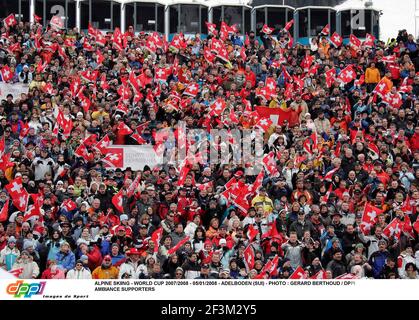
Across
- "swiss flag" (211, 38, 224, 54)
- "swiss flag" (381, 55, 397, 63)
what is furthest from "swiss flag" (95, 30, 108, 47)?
"swiss flag" (381, 55, 397, 63)

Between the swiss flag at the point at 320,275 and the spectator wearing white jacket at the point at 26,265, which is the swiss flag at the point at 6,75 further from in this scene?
the swiss flag at the point at 320,275

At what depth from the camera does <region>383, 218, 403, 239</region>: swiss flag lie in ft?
68.6

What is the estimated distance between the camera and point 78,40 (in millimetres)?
30250

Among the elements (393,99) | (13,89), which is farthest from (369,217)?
(13,89)

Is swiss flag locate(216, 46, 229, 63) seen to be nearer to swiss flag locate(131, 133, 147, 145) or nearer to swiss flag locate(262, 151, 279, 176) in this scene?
swiss flag locate(131, 133, 147, 145)

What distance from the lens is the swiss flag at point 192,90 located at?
1059 inches

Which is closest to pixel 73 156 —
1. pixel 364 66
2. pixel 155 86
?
pixel 155 86

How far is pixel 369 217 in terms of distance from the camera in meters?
21.5

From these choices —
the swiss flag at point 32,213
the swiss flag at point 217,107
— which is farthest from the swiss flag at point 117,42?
the swiss flag at point 32,213

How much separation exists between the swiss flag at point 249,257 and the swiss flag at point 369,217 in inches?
95.0

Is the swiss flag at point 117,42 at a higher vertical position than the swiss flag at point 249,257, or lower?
higher

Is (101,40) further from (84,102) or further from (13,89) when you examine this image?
(84,102)

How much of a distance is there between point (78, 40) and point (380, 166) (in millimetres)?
10340

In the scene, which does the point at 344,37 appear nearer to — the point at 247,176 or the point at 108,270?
the point at 247,176
